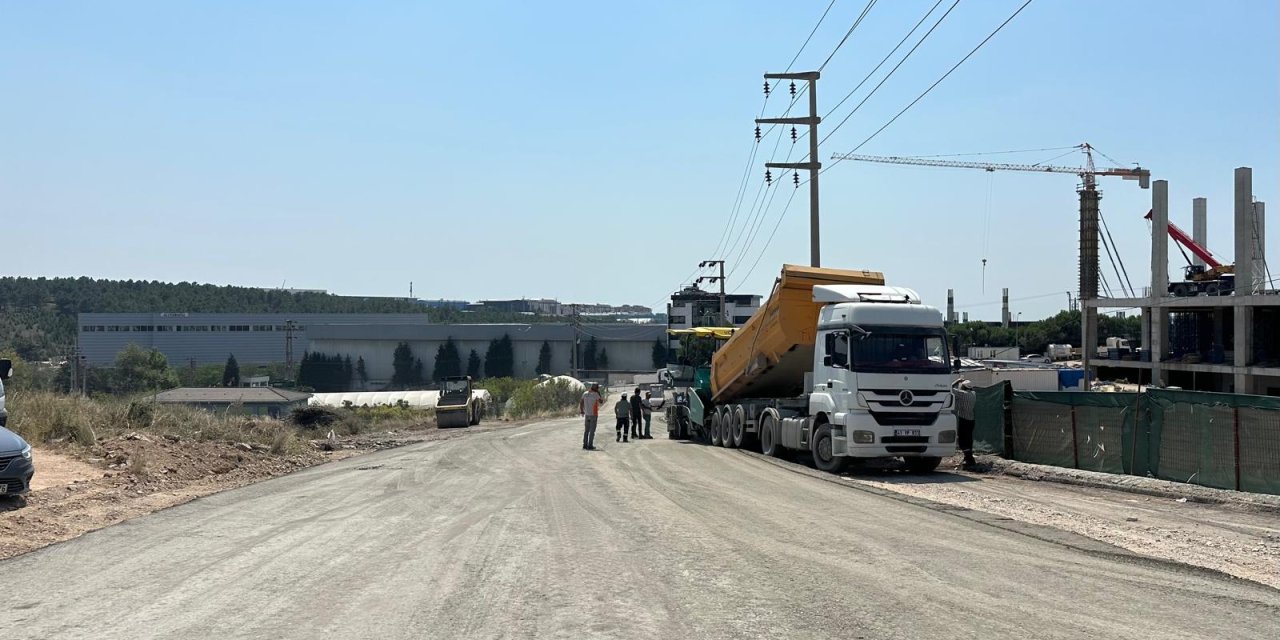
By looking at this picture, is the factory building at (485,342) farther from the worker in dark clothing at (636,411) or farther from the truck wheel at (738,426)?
the truck wheel at (738,426)

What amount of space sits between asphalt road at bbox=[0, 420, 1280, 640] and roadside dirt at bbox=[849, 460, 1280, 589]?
31.8 inches

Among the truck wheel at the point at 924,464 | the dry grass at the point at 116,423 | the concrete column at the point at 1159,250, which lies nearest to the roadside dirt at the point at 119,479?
the dry grass at the point at 116,423

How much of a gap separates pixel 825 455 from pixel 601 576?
12453 millimetres

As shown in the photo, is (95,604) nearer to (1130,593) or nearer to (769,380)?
(1130,593)

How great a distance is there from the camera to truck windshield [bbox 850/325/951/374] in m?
19.8

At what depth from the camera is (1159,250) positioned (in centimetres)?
7294

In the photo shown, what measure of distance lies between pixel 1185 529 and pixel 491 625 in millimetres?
9430

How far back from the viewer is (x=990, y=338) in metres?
138

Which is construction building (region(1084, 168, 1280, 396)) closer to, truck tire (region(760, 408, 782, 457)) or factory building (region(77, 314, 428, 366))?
truck tire (region(760, 408, 782, 457))

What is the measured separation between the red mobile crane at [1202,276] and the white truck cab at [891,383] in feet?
189

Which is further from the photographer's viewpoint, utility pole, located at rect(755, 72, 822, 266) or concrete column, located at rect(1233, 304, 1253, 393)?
concrete column, located at rect(1233, 304, 1253, 393)

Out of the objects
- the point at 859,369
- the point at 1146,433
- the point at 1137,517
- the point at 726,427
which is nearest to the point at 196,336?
the point at 726,427

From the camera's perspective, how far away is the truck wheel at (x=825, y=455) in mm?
20391

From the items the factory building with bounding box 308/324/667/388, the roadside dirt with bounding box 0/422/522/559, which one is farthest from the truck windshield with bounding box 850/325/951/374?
the factory building with bounding box 308/324/667/388
